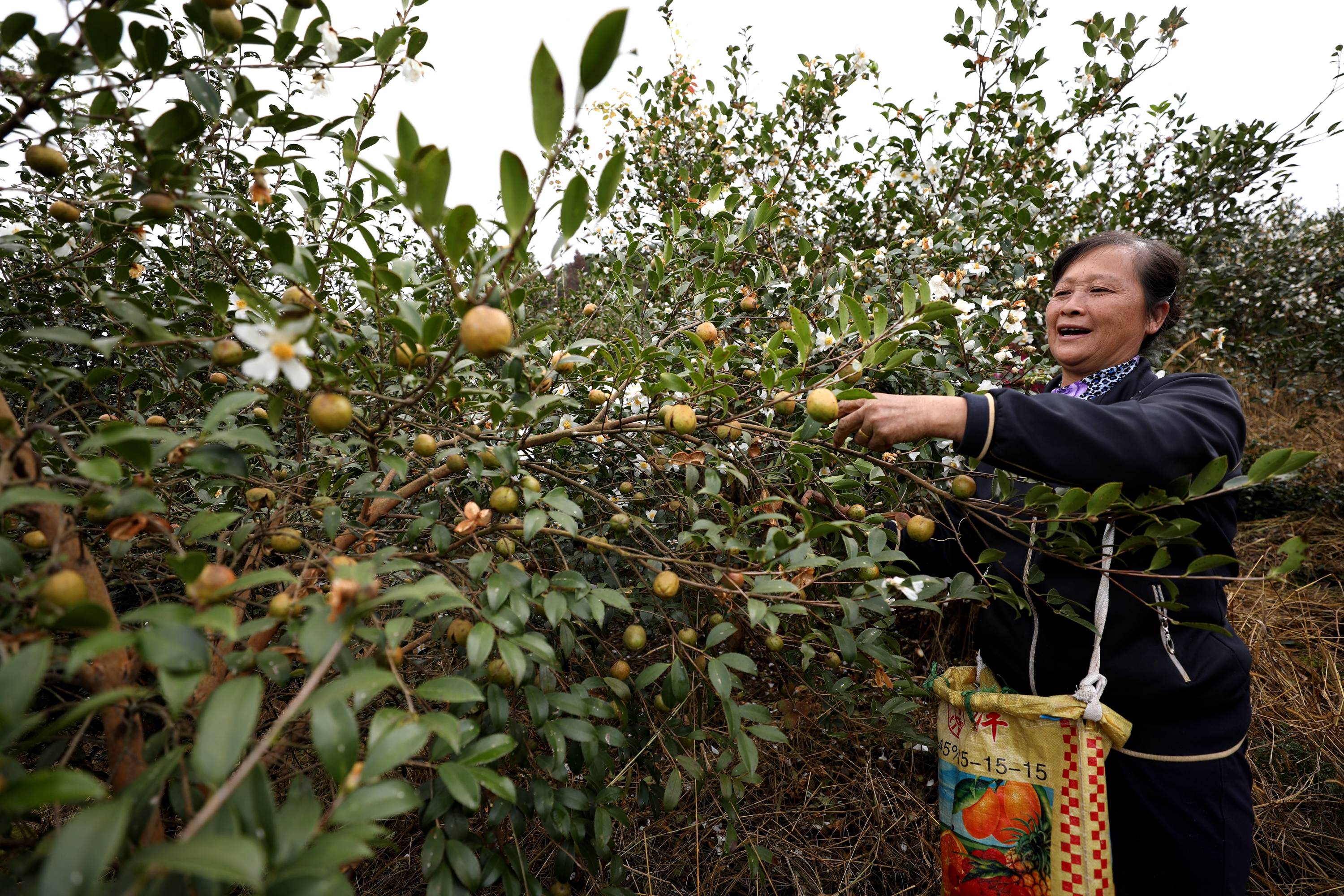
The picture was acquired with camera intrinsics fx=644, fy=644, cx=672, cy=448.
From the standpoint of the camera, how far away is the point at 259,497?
96 centimetres

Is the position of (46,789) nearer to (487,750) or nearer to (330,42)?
(487,750)

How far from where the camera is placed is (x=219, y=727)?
17.1 inches

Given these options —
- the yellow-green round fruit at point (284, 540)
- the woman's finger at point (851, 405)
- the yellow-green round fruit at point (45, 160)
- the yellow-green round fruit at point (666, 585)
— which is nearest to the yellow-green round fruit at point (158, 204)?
the yellow-green round fruit at point (45, 160)

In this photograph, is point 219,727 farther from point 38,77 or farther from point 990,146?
point 990,146

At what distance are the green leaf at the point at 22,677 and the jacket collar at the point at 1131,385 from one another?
1619 millimetres

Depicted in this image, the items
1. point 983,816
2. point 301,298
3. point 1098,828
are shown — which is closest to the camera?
point 301,298

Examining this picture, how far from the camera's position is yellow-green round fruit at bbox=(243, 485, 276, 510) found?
0.95 metres

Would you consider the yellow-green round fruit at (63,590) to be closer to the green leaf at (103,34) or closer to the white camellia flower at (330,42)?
the green leaf at (103,34)

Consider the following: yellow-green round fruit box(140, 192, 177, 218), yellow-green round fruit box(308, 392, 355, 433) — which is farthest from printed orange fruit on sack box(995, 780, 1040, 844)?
yellow-green round fruit box(140, 192, 177, 218)

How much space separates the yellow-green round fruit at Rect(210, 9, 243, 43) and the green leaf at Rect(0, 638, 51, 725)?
2.30 ft

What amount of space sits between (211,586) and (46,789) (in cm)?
16

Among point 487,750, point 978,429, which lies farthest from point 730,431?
point 487,750

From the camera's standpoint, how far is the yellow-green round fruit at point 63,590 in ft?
1.66

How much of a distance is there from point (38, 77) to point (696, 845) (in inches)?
54.9
